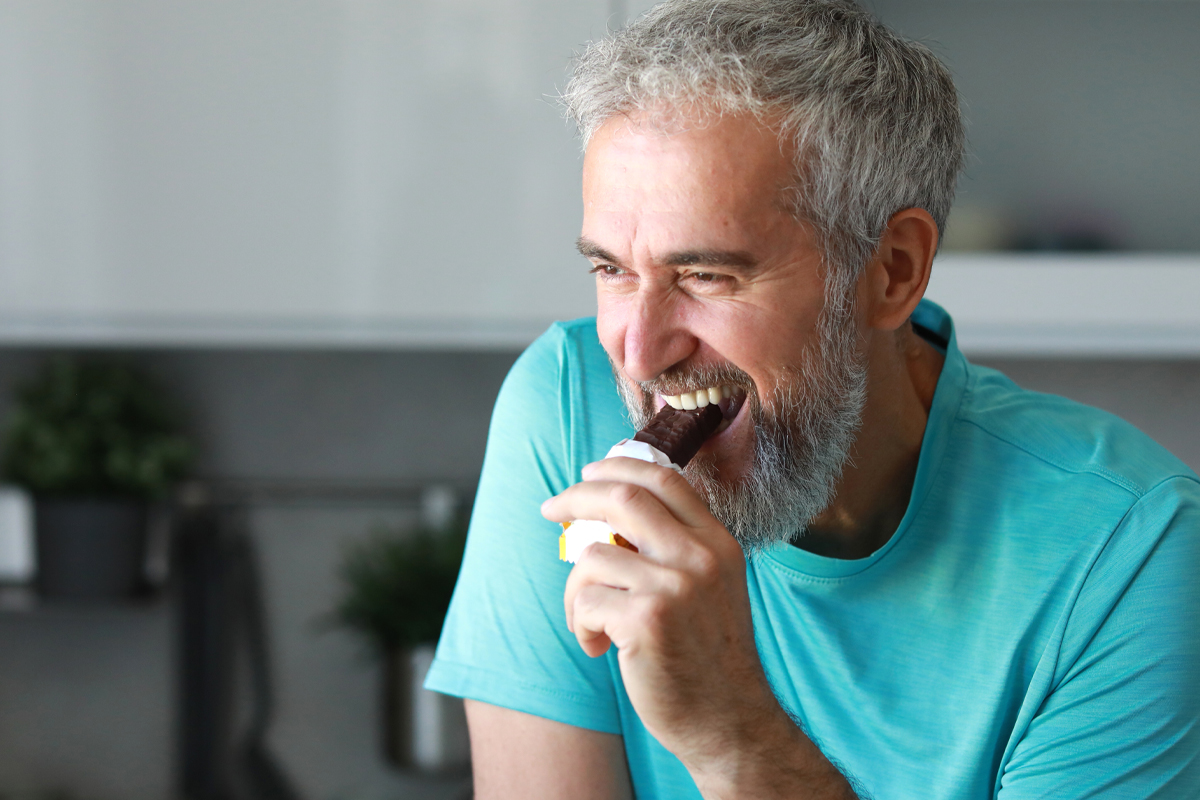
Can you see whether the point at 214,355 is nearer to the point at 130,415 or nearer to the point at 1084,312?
the point at 130,415

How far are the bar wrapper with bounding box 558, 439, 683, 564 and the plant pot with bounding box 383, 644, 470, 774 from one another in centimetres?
99

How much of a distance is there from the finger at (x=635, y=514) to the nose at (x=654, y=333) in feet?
0.45

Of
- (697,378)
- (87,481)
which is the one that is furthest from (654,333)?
(87,481)

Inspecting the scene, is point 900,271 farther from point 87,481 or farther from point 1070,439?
point 87,481

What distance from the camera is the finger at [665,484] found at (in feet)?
1.96

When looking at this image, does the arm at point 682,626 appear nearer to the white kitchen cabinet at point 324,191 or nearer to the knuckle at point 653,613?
the knuckle at point 653,613

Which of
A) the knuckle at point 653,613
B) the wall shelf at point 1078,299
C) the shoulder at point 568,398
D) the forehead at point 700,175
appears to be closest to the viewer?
the knuckle at point 653,613

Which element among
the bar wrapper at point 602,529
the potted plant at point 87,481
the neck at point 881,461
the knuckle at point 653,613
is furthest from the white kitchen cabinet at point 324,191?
the knuckle at point 653,613

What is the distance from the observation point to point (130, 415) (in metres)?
1.66

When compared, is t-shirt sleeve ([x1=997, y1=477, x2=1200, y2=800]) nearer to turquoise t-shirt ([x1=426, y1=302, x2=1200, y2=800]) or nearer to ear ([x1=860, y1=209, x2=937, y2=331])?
turquoise t-shirt ([x1=426, y1=302, x2=1200, y2=800])

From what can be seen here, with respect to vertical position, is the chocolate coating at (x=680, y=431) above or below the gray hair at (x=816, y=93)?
below

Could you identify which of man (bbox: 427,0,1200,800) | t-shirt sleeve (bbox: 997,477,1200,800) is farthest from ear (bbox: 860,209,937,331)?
t-shirt sleeve (bbox: 997,477,1200,800)

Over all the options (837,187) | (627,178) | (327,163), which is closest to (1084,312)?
(837,187)

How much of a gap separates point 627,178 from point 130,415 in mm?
1265
